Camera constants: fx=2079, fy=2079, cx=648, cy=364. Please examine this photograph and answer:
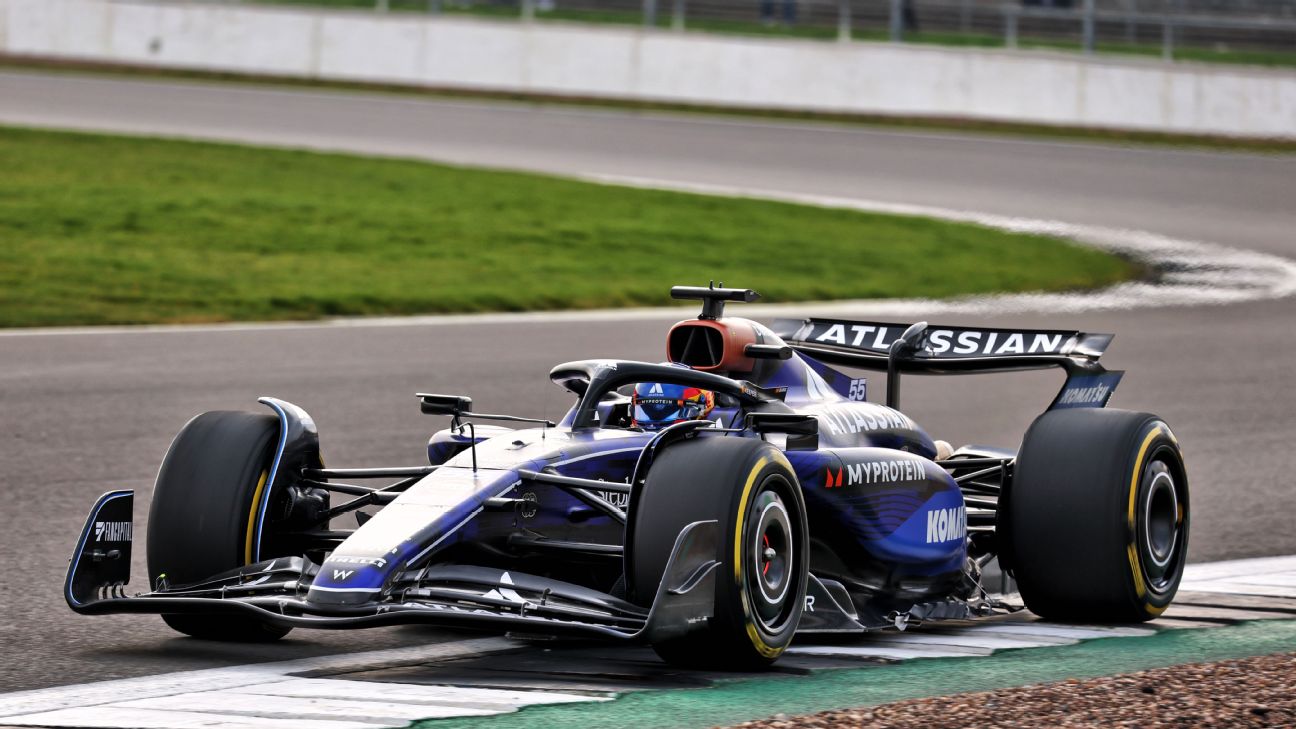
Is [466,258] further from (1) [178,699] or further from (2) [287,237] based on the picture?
(1) [178,699]

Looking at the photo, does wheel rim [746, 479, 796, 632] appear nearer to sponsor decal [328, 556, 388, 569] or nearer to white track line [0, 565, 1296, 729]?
white track line [0, 565, 1296, 729]

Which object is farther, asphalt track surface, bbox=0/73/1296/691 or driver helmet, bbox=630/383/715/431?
asphalt track surface, bbox=0/73/1296/691

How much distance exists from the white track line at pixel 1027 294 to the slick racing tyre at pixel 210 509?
842 cm

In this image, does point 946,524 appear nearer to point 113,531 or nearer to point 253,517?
point 253,517

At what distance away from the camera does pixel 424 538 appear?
20.2ft

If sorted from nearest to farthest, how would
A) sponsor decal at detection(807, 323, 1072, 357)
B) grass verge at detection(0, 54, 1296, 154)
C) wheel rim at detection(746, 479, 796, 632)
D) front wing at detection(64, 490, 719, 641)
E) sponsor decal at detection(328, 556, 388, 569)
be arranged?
1. front wing at detection(64, 490, 719, 641)
2. sponsor decal at detection(328, 556, 388, 569)
3. wheel rim at detection(746, 479, 796, 632)
4. sponsor decal at detection(807, 323, 1072, 357)
5. grass verge at detection(0, 54, 1296, 154)

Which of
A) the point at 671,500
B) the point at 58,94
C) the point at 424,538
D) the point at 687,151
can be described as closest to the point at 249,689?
the point at 424,538

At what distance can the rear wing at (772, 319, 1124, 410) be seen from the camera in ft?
27.0

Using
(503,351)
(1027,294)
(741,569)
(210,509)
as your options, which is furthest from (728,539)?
(1027,294)

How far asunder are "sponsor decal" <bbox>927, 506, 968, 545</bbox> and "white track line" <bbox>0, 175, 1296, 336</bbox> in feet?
29.8

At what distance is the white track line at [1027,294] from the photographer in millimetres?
16750

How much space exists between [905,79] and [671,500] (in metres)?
24.6

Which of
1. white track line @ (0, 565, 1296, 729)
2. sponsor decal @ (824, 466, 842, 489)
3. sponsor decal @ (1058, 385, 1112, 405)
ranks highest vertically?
sponsor decal @ (1058, 385, 1112, 405)

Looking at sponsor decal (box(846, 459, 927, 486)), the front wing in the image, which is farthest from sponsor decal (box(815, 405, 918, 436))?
the front wing
